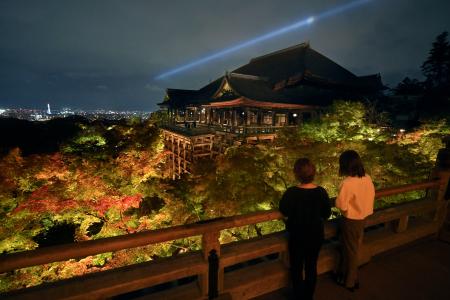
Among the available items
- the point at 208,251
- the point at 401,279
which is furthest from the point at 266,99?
the point at 208,251

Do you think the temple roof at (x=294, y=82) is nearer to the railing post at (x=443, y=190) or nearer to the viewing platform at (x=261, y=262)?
the railing post at (x=443, y=190)

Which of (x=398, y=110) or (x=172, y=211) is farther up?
(x=398, y=110)

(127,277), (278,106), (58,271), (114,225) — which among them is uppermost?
(278,106)

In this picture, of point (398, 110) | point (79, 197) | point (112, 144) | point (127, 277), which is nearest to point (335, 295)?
point (127, 277)

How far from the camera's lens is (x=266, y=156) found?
31.2 feet

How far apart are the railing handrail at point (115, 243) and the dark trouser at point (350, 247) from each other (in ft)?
3.04

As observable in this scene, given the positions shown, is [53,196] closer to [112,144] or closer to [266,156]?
[112,144]

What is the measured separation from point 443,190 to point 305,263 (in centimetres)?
363

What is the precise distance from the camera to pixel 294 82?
27.3 metres

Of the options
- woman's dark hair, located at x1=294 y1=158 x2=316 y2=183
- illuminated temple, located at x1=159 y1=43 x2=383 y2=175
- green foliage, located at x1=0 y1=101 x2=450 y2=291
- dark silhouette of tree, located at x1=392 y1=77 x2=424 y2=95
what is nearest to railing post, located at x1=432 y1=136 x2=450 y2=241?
woman's dark hair, located at x1=294 y1=158 x2=316 y2=183

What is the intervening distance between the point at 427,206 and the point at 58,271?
9.84 metres

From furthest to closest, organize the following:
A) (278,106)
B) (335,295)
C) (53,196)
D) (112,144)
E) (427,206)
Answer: (278,106) → (112,144) → (53,196) → (427,206) → (335,295)

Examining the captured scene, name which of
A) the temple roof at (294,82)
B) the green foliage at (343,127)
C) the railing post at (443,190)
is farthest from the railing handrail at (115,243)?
the temple roof at (294,82)

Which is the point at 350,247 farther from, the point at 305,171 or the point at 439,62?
A: the point at 439,62
